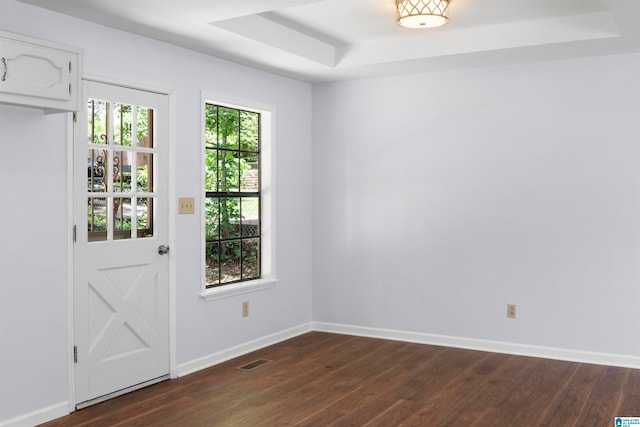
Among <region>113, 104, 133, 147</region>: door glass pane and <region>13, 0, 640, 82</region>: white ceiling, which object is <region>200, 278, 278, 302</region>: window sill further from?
<region>13, 0, 640, 82</region>: white ceiling

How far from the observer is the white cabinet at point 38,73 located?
9.92 ft

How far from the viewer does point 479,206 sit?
5148mm

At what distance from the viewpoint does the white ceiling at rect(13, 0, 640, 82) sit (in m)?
3.56

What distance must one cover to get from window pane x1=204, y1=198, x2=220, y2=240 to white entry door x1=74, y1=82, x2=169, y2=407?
0.65 m

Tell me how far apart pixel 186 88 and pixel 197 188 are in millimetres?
731

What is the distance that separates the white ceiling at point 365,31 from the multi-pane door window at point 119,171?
0.56 m

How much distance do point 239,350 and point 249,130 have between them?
73.2 inches

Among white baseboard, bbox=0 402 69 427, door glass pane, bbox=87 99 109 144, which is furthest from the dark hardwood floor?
door glass pane, bbox=87 99 109 144

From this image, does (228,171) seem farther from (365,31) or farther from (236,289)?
(365,31)

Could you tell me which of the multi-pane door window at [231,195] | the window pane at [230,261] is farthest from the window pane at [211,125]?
the window pane at [230,261]

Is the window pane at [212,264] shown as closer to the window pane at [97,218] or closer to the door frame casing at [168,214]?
the door frame casing at [168,214]

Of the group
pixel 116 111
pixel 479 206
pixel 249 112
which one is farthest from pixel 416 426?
pixel 249 112

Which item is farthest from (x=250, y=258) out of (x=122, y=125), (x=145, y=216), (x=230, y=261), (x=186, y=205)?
(x=122, y=125)

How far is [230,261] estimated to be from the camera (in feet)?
17.0
